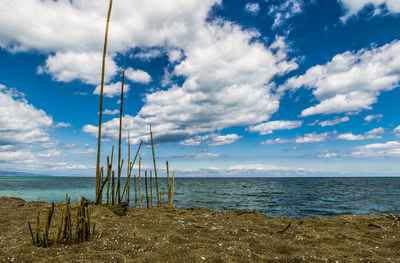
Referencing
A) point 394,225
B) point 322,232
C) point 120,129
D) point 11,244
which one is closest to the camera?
point 11,244

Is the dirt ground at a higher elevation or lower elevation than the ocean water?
higher

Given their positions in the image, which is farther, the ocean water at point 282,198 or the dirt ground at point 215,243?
the ocean water at point 282,198

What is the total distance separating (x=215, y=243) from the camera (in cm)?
405

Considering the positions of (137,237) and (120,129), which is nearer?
(137,237)

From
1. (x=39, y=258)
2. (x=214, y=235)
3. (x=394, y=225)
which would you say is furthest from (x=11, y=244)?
(x=394, y=225)

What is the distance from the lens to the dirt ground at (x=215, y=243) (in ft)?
11.1

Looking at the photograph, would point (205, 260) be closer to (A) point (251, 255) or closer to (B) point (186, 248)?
(B) point (186, 248)

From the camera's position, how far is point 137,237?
4.22 meters

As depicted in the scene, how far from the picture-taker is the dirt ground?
3371 millimetres

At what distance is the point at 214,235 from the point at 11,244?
3626 mm

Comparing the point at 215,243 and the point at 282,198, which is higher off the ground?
the point at 215,243

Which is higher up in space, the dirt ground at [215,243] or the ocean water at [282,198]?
the dirt ground at [215,243]

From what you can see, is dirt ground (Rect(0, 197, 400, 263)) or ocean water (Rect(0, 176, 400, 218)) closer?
dirt ground (Rect(0, 197, 400, 263))

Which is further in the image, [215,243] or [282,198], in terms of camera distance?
[282,198]
